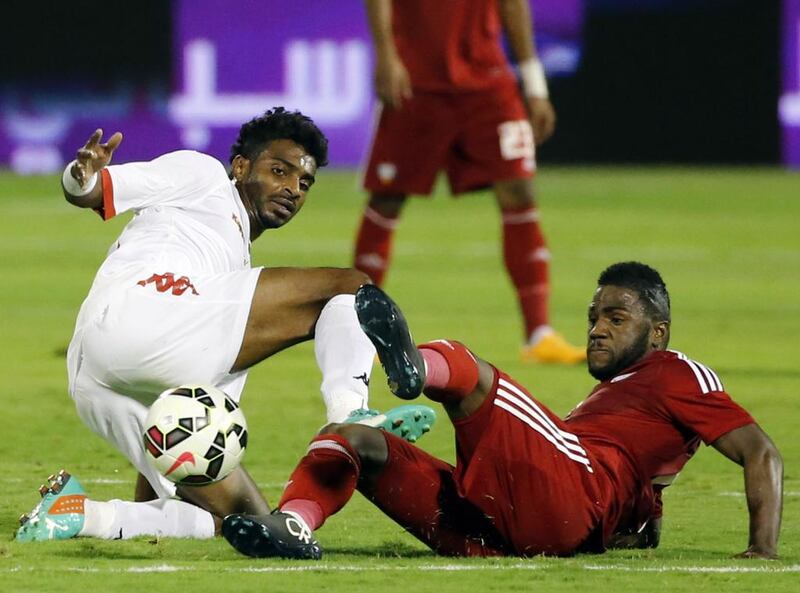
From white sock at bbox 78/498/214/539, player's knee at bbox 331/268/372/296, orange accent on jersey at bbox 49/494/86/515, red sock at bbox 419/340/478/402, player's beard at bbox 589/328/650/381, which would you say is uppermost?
player's knee at bbox 331/268/372/296

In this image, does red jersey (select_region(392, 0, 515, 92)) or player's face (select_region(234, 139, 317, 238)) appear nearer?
player's face (select_region(234, 139, 317, 238))

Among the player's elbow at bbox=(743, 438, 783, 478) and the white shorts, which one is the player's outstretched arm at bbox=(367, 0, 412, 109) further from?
the player's elbow at bbox=(743, 438, 783, 478)

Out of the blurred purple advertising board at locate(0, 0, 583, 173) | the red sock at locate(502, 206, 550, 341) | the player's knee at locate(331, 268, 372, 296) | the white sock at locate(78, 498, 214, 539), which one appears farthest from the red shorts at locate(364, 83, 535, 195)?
the blurred purple advertising board at locate(0, 0, 583, 173)

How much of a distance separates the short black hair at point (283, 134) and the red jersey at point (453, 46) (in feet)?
14.1

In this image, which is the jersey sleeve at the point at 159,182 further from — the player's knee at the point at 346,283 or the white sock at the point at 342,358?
the white sock at the point at 342,358

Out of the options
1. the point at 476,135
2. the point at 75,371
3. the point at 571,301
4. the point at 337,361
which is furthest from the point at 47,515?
the point at 571,301

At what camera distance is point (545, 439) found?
16.8ft

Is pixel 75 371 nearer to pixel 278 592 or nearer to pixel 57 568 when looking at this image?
pixel 57 568

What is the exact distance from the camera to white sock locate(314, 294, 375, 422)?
17.5 feet

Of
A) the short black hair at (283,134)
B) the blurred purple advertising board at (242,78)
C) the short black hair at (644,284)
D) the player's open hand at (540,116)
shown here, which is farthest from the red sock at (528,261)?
the blurred purple advertising board at (242,78)

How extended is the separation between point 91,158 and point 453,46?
196 inches

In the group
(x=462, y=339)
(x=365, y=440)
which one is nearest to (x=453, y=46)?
(x=462, y=339)

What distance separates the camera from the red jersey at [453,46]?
10.5m

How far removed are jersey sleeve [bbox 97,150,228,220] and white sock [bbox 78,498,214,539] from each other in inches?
35.7
